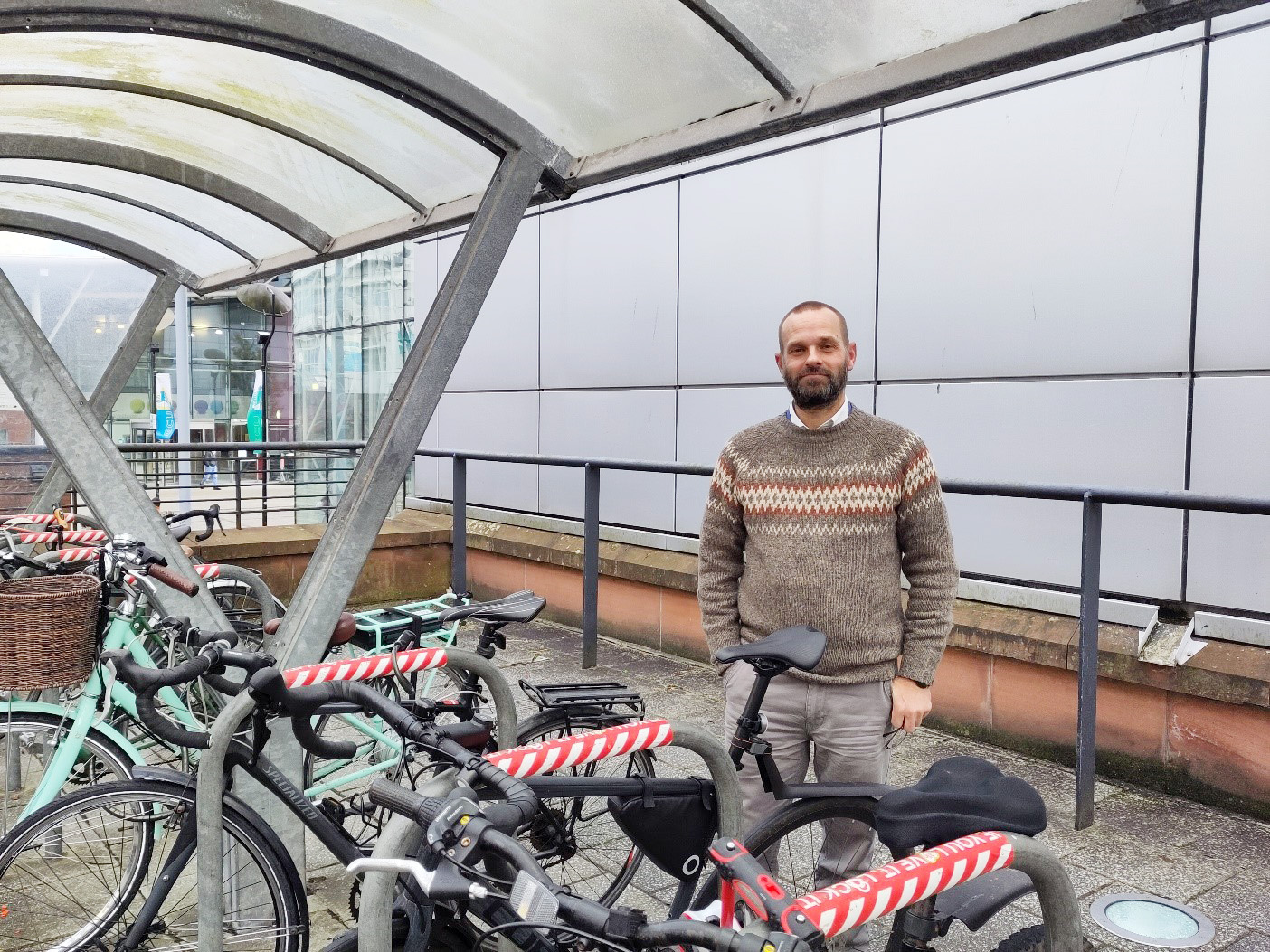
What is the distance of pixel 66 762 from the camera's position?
297 cm

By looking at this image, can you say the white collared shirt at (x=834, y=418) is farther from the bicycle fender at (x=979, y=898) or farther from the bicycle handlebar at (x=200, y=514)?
the bicycle handlebar at (x=200, y=514)

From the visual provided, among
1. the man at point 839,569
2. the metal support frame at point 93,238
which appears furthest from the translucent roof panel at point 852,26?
the metal support frame at point 93,238

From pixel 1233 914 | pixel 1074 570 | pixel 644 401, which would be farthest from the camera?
pixel 644 401

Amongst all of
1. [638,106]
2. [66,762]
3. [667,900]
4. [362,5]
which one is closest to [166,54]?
[362,5]

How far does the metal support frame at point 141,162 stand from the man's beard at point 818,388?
9.62 feet

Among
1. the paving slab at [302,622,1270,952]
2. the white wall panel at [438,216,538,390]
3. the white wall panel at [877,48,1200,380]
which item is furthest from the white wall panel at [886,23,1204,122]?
the white wall panel at [438,216,538,390]

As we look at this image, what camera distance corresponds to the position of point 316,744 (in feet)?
7.50

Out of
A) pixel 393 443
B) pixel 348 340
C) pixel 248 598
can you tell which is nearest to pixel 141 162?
pixel 393 443

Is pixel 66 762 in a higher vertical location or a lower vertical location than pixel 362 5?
lower

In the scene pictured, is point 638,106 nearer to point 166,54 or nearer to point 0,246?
point 166,54

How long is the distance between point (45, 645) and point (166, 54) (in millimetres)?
1929

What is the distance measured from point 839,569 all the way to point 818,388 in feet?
1.46

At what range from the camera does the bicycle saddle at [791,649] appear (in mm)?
2268

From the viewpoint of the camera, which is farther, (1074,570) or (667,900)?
(1074,570)
